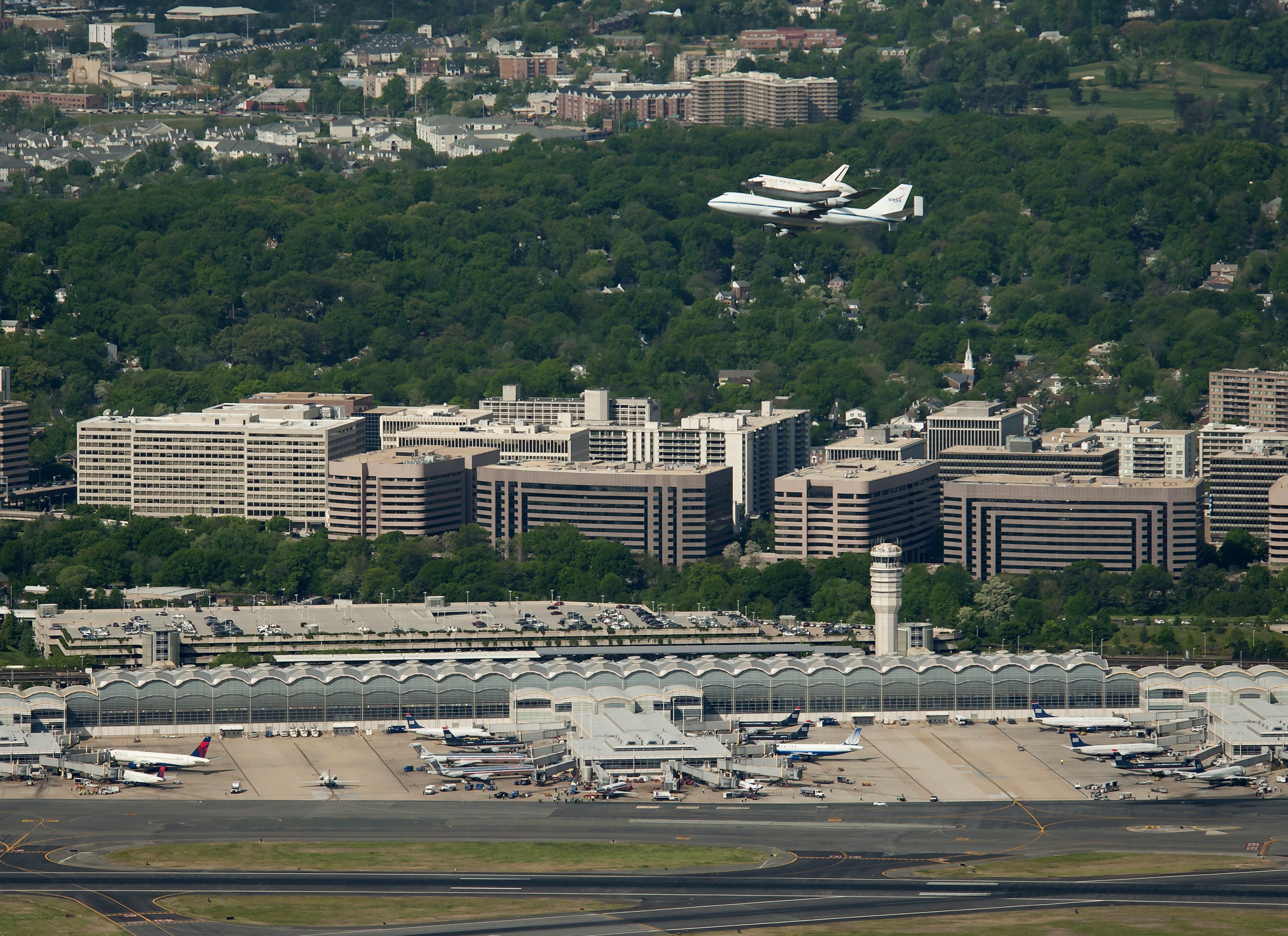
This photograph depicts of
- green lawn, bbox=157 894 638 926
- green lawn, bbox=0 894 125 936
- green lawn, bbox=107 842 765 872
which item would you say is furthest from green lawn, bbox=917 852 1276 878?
green lawn, bbox=0 894 125 936

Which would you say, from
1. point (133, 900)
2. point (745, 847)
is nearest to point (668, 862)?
point (745, 847)

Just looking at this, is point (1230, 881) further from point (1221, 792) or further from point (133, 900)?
point (133, 900)

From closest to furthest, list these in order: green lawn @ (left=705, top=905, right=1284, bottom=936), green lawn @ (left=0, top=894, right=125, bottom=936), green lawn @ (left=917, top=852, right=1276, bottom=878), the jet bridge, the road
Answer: green lawn @ (left=0, top=894, right=125, bottom=936) → green lawn @ (left=705, top=905, right=1284, bottom=936) → the road → green lawn @ (left=917, top=852, right=1276, bottom=878) → the jet bridge

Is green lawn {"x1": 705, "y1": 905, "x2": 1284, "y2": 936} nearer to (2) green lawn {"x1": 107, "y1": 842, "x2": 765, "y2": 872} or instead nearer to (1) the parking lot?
(2) green lawn {"x1": 107, "y1": 842, "x2": 765, "y2": 872}

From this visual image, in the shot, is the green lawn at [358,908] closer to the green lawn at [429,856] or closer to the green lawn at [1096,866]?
the green lawn at [429,856]

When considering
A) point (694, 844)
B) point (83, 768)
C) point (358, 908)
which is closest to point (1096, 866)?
point (694, 844)

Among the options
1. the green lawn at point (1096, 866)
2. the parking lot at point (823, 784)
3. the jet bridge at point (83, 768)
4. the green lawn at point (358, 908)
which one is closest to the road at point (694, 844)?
the green lawn at point (358, 908)

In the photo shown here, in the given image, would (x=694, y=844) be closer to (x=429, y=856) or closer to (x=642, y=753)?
(x=429, y=856)
